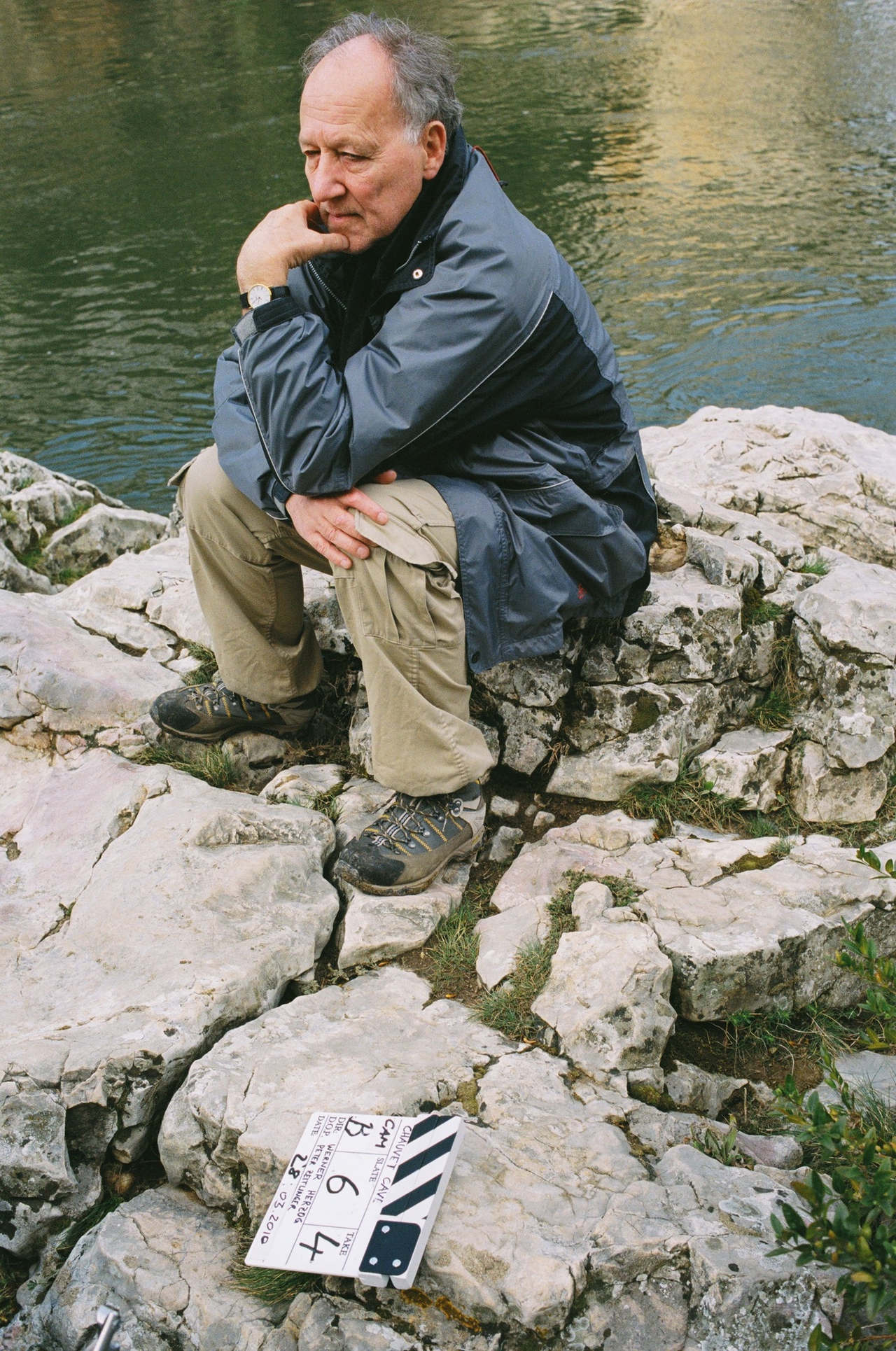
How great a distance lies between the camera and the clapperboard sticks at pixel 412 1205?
2594mm

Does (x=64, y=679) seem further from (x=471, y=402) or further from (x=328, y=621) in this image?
(x=471, y=402)

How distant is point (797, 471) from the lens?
6777 mm

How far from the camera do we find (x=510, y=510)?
3666 mm

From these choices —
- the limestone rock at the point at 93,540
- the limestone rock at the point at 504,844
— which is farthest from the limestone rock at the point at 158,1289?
the limestone rock at the point at 93,540

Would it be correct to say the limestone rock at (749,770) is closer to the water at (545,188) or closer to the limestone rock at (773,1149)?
the limestone rock at (773,1149)

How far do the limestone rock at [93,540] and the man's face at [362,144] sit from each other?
408 cm

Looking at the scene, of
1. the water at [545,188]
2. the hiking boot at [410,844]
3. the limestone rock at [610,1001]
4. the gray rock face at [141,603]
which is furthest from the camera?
the water at [545,188]

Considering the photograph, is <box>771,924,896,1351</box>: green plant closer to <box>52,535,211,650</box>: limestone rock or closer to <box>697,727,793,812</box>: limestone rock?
<box>697,727,793,812</box>: limestone rock

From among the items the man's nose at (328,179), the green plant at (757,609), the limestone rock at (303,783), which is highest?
the man's nose at (328,179)

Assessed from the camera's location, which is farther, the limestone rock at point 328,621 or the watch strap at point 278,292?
the limestone rock at point 328,621

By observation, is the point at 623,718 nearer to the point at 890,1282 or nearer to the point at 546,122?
the point at 890,1282

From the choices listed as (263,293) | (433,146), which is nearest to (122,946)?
(263,293)

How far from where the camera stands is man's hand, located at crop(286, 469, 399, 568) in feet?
11.2

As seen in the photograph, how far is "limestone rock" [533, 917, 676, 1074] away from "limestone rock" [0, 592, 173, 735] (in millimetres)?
2336
